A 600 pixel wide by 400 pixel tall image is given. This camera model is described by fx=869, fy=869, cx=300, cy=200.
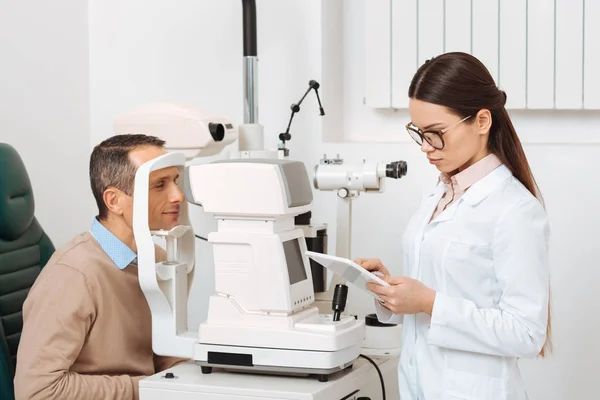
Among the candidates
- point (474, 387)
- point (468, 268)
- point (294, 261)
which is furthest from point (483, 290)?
point (294, 261)

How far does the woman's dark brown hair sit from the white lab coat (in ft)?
0.13

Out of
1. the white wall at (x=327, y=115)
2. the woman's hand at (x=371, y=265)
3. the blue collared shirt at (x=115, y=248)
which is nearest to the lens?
the woman's hand at (x=371, y=265)

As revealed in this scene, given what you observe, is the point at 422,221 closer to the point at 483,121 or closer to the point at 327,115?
the point at 483,121

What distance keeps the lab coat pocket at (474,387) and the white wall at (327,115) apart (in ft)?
3.55

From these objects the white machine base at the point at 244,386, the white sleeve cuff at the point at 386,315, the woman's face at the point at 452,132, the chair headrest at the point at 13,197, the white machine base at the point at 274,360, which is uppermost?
the woman's face at the point at 452,132

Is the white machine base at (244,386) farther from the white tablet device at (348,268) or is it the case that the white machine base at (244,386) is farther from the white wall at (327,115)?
the white wall at (327,115)

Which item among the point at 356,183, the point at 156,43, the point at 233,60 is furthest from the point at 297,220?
the point at 156,43

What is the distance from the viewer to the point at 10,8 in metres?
2.85

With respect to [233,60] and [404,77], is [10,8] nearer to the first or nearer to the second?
[233,60]

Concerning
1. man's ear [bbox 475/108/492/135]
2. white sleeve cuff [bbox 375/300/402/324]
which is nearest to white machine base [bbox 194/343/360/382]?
white sleeve cuff [bbox 375/300/402/324]

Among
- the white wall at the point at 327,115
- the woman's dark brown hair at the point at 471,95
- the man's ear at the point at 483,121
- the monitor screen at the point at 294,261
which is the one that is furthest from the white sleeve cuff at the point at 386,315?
the white wall at the point at 327,115

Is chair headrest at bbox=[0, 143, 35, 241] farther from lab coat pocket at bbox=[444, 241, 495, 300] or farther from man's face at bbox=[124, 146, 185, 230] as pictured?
lab coat pocket at bbox=[444, 241, 495, 300]

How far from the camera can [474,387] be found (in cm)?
169

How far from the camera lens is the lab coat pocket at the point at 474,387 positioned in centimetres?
169
